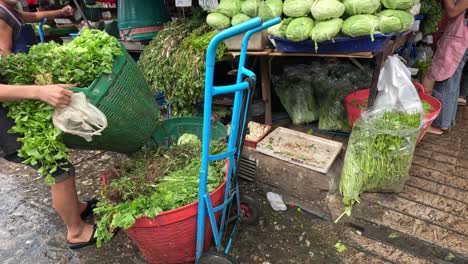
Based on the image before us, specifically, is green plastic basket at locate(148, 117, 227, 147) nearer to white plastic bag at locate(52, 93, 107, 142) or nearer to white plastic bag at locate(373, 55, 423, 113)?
white plastic bag at locate(52, 93, 107, 142)

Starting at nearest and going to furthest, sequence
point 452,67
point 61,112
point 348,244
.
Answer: point 61,112
point 348,244
point 452,67

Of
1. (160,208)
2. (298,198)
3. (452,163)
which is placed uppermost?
(160,208)

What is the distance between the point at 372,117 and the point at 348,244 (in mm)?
1282

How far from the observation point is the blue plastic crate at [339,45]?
2676 mm

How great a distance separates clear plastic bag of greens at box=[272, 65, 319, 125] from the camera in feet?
13.4

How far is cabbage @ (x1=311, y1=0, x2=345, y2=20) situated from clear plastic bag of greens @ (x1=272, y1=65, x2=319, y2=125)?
4.84 feet

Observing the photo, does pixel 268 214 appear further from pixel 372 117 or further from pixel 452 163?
pixel 452 163

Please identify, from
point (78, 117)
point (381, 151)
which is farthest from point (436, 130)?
point (78, 117)

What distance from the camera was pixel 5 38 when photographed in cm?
238

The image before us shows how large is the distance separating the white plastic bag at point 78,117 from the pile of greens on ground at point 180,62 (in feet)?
5.88

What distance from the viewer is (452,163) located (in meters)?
3.44

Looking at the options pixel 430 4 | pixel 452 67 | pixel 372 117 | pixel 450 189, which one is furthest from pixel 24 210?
pixel 430 4

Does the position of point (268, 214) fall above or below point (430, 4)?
below

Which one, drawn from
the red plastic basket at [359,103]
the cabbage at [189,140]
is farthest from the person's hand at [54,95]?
the red plastic basket at [359,103]
